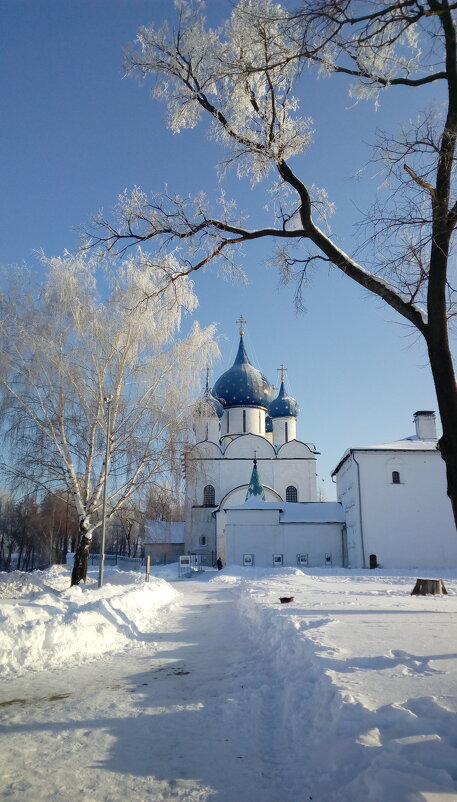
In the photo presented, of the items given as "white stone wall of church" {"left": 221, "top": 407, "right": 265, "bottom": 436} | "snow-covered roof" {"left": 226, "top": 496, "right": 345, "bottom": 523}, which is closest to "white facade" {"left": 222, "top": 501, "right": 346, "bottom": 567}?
"snow-covered roof" {"left": 226, "top": 496, "right": 345, "bottom": 523}

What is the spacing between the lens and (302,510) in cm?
3984

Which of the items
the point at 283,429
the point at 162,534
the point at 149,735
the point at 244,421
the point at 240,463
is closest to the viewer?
the point at 149,735

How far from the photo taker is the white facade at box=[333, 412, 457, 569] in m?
32.6

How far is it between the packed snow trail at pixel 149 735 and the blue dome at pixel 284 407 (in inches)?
1763

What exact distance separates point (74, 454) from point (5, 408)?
8.13 ft

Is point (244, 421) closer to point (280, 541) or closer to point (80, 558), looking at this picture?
point (280, 541)

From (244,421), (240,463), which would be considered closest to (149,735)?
(240,463)

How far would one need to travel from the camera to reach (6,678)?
6516 mm

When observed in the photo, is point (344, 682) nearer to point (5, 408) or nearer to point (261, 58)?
point (261, 58)

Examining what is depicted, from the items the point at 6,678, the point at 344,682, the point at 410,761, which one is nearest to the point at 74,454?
the point at 6,678

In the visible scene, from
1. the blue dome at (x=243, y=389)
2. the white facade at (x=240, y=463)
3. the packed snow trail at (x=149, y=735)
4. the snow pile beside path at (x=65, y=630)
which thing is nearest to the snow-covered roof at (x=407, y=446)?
the white facade at (x=240, y=463)

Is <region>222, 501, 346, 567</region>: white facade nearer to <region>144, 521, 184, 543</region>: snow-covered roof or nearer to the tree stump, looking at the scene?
<region>144, 521, 184, 543</region>: snow-covered roof

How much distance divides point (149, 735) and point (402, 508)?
30928 mm

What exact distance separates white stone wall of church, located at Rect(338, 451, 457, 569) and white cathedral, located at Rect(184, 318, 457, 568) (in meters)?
0.06
